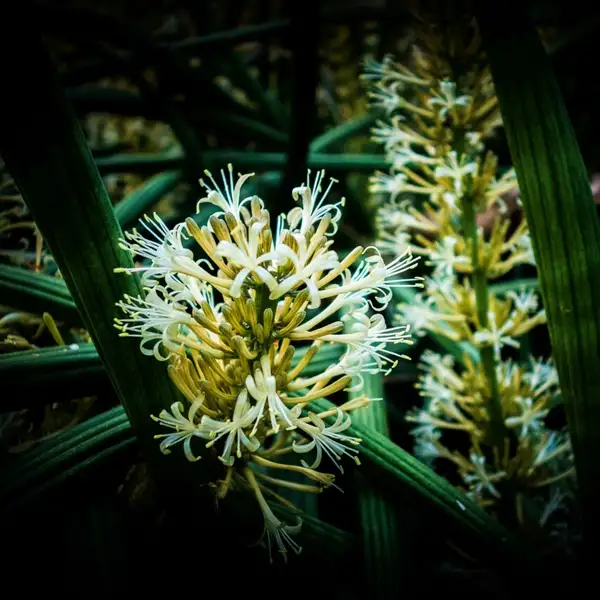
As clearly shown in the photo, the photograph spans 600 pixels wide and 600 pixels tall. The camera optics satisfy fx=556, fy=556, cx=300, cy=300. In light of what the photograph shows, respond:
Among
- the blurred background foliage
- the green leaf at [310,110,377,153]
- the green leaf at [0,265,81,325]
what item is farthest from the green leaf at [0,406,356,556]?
the green leaf at [310,110,377,153]

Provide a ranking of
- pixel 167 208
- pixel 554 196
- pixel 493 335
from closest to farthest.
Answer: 1. pixel 554 196
2. pixel 493 335
3. pixel 167 208

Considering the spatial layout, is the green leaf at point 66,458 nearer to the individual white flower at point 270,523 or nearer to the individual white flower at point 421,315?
the individual white flower at point 270,523

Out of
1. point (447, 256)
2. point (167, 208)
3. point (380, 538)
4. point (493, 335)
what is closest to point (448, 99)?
point (447, 256)

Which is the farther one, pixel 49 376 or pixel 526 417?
pixel 526 417

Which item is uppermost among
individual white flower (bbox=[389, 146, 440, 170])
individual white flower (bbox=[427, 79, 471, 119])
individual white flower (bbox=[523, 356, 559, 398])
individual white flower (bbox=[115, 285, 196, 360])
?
individual white flower (bbox=[427, 79, 471, 119])

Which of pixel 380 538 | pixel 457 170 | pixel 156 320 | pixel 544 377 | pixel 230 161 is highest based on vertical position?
pixel 230 161

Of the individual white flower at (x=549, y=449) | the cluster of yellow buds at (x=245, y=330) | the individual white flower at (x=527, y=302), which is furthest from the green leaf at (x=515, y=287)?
the cluster of yellow buds at (x=245, y=330)

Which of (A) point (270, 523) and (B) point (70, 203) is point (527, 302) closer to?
(A) point (270, 523)

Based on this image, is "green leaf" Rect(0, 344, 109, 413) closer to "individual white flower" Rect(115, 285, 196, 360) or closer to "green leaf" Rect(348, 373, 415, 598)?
"individual white flower" Rect(115, 285, 196, 360)
